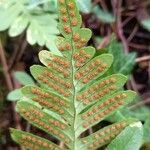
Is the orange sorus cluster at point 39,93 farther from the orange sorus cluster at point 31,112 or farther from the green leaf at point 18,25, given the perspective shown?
the green leaf at point 18,25

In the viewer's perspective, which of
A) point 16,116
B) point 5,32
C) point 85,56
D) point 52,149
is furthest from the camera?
point 5,32

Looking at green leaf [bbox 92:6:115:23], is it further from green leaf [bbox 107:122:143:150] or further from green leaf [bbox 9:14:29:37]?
green leaf [bbox 107:122:143:150]

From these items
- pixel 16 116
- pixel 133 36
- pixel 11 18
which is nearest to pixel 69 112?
pixel 11 18

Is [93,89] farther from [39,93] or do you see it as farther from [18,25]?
[18,25]

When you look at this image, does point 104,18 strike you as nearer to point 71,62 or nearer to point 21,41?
point 21,41

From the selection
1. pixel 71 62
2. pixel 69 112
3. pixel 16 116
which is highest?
pixel 71 62

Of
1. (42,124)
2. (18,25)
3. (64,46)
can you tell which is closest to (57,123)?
(42,124)

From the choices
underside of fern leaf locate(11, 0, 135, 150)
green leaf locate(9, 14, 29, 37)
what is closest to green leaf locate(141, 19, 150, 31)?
green leaf locate(9, 14, 29, 37)

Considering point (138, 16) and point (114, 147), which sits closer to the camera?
point (114, 147)
